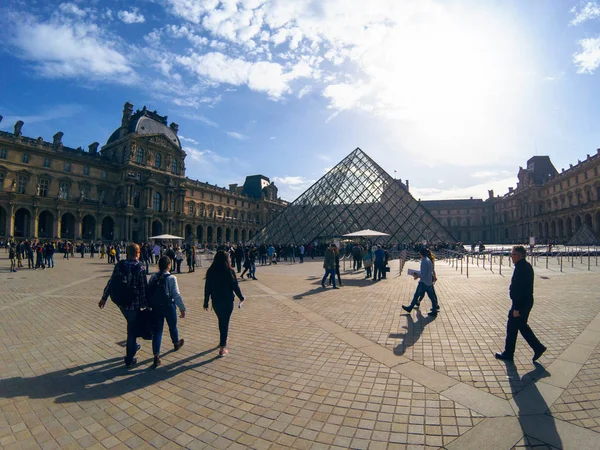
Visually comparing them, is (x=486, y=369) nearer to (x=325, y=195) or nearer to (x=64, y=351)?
(x=64, y=351)

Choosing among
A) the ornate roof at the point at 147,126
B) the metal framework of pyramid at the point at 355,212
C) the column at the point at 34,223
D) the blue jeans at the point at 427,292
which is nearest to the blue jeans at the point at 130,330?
the blue jeans at the point at 427,292

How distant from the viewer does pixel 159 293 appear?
3.59 meters

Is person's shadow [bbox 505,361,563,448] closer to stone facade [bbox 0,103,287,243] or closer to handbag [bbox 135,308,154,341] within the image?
handbag [bbox 135,308,154,341]

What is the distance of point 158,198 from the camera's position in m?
46.1

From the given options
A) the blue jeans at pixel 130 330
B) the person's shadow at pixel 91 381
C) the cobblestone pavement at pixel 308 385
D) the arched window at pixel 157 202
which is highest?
the arched window at pixel 157 202

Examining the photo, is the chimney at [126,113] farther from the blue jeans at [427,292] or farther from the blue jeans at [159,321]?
the blue jeans at [427,292]

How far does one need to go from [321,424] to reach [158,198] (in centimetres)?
4926

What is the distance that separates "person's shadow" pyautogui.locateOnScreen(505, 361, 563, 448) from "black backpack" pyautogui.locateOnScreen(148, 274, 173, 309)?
11.7 ft

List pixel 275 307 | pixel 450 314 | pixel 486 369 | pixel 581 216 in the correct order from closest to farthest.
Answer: pixel 486 369 → pixel 450 314 → pixel 275 307 → pixel 581 216

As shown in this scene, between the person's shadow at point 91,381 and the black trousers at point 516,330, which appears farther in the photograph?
the black trousers at point 516,330

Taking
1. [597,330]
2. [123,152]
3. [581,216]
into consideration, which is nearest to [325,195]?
[597,330]

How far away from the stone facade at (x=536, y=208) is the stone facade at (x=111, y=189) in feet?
188

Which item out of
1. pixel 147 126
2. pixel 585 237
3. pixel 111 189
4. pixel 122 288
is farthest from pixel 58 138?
pixel 585 237

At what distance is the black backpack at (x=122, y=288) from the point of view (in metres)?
3.44
